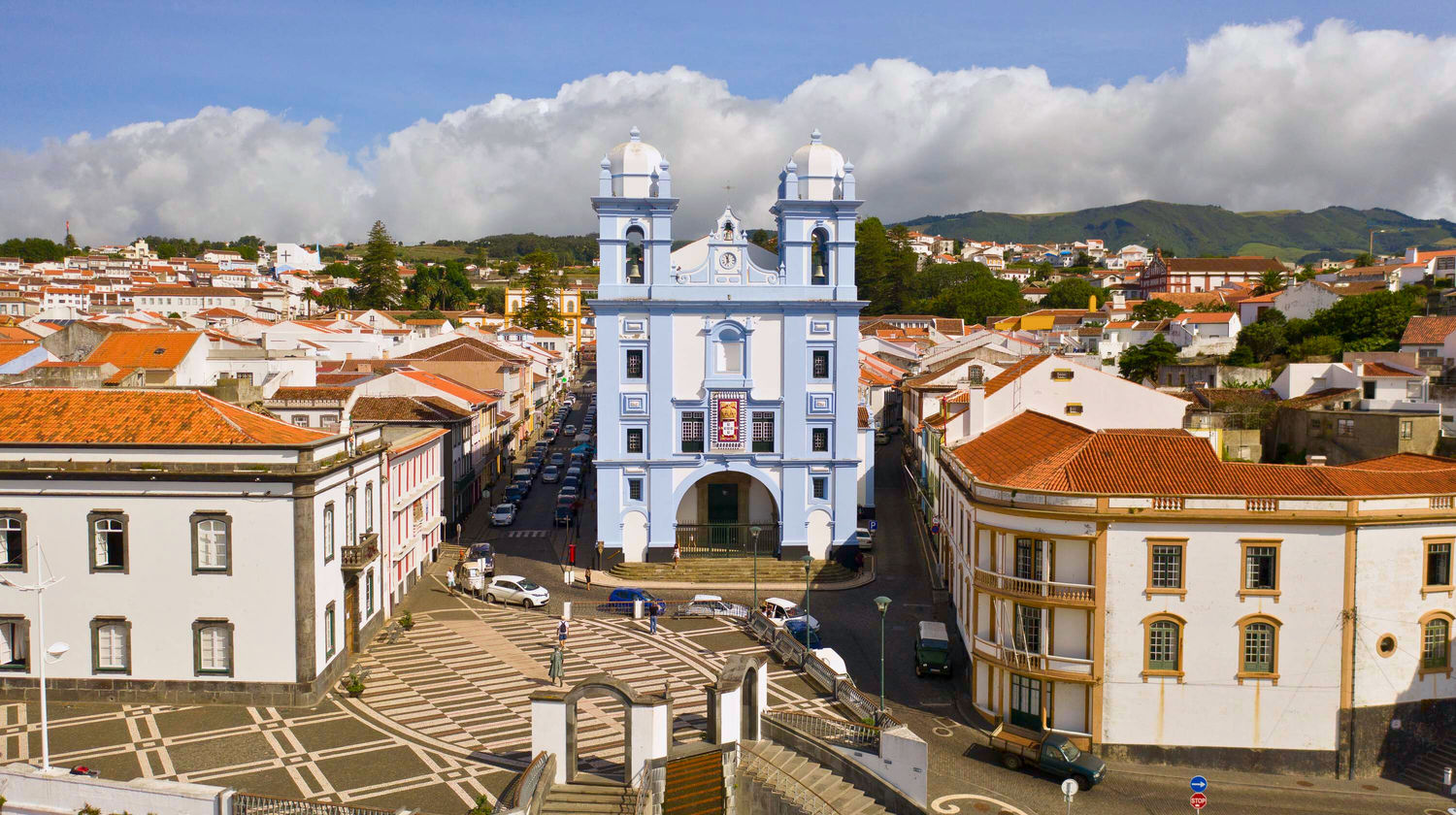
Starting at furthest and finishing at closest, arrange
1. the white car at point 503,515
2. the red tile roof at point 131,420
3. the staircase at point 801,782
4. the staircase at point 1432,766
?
the white car at point 503,515 < the red tile roof at point 131,420 < the staircase at point 1432,766 < the staircase at point 801,782

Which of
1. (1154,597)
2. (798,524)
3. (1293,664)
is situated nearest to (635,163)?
(798,524)

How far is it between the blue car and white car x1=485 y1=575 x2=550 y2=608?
2.61 meters

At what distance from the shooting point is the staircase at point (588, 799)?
22.7m

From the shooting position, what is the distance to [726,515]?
165ft

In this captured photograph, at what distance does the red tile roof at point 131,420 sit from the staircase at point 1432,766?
29.8 metres

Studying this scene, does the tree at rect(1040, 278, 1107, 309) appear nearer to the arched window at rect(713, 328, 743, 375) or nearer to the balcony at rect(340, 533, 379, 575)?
the arched window at rect(713, 328, 743, 375)

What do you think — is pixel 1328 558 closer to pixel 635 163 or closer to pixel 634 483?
pixel 634 483

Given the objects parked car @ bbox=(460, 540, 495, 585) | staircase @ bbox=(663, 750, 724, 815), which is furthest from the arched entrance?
staircase @ bbox=(663, 750, 724, 815)

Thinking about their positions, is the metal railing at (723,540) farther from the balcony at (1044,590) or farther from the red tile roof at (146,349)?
the red tile roof at (146,349)

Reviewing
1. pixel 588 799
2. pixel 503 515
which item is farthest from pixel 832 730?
pixel 503 515

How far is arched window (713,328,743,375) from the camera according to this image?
47.6 metres

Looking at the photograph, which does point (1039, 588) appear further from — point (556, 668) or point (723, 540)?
point (723, 540)

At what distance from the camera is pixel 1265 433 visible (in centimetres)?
5600

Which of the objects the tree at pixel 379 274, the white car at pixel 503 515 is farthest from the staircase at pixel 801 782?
the tree at pixel 379 274
